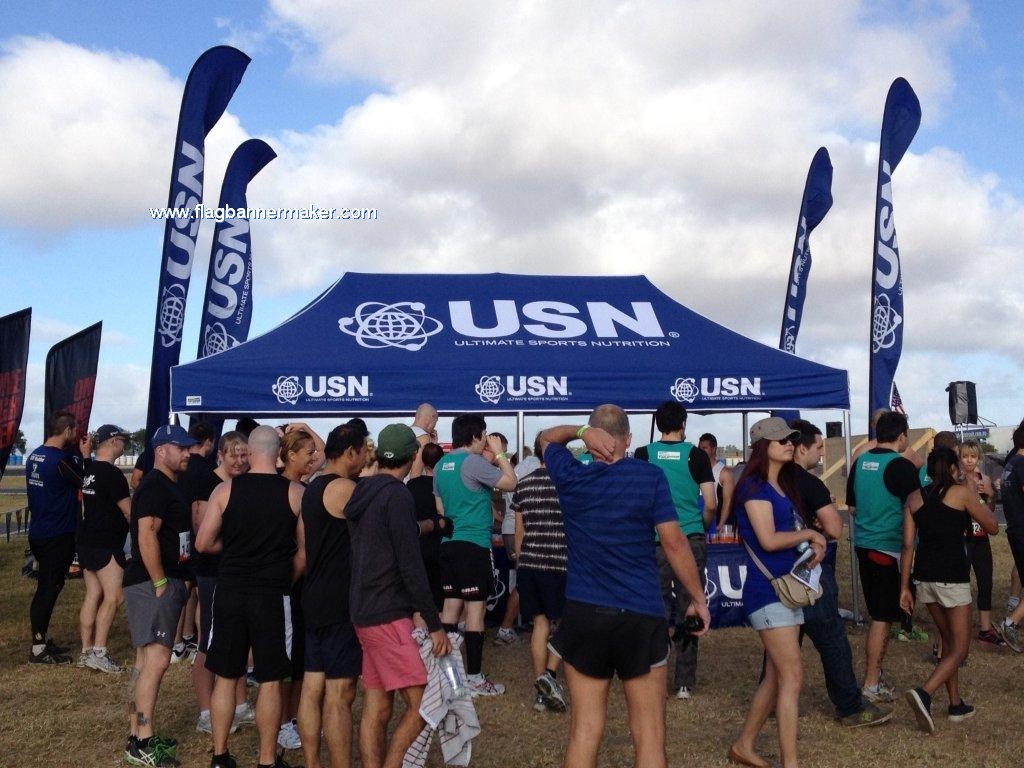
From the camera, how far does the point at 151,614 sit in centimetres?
503

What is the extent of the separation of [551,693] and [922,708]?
2109 millimetres

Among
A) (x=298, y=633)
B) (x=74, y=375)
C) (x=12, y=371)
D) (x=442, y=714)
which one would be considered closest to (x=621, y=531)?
(x=442, y=714)

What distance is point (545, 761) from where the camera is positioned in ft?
16.4

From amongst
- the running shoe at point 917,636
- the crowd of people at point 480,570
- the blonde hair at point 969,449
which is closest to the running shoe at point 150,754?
the crowd of people at point 480,570

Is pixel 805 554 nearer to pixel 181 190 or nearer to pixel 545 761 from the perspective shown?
pixel 545 761

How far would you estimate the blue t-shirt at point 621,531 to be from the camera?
3602 mm

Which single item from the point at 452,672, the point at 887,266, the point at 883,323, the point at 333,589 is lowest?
the point at 452,672

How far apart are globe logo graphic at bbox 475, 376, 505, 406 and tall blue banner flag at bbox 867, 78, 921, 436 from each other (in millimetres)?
3737

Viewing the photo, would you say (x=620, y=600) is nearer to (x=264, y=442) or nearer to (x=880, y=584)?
(x=264, y=442)

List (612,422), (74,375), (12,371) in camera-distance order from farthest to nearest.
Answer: (74,375) → (12,371) → (612,422)

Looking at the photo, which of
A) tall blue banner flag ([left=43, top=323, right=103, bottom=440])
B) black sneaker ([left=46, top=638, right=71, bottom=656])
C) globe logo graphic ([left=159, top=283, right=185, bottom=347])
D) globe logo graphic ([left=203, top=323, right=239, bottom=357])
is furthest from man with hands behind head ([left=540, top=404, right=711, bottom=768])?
globe logo graphic ([left=203, top=323, right=239, bottom=357])

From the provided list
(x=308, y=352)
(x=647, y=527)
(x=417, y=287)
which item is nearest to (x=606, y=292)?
(x=417, y=287)

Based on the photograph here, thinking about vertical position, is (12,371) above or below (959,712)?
above

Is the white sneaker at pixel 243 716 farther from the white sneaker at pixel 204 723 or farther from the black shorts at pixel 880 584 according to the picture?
the black shorts at pixel 880 584
